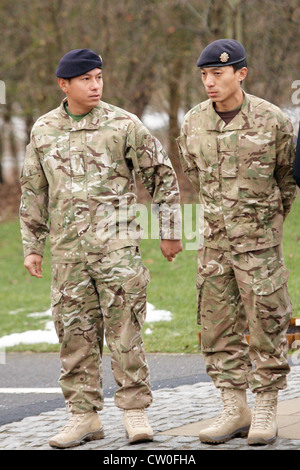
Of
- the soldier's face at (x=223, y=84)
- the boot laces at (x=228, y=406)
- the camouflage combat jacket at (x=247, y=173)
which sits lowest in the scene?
the boot laces at (x=228, y=406)

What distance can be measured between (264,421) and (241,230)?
101 centimetres

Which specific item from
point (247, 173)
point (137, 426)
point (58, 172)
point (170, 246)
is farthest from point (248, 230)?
point (137, 426)

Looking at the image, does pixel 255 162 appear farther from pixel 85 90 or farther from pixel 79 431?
pixel 79 431

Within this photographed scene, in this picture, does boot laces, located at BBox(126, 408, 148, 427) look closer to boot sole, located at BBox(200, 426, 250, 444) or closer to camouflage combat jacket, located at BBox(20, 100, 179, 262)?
boot sole, located at BBox(200, 426, 250, 444)

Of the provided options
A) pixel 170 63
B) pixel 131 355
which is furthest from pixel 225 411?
pixel 170 63

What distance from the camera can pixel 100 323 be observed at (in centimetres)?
530

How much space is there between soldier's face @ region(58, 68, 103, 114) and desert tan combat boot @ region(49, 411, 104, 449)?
173 cm

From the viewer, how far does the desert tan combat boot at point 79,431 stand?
5.12 m

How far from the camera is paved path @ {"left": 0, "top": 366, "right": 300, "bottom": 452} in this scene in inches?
195

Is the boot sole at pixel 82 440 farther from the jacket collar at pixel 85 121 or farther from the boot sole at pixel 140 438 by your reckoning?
the jacket collar at pixel 85 121

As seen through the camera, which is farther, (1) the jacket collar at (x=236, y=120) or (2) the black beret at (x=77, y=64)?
(2) the black beret at (x=77, y=64)

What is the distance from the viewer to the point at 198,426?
546 centimetres

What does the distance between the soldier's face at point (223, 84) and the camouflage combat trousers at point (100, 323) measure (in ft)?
3.14

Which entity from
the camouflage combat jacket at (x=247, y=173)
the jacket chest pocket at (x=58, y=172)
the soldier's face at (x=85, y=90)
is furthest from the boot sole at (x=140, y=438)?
the soldier's face at (x=85, y=90)
